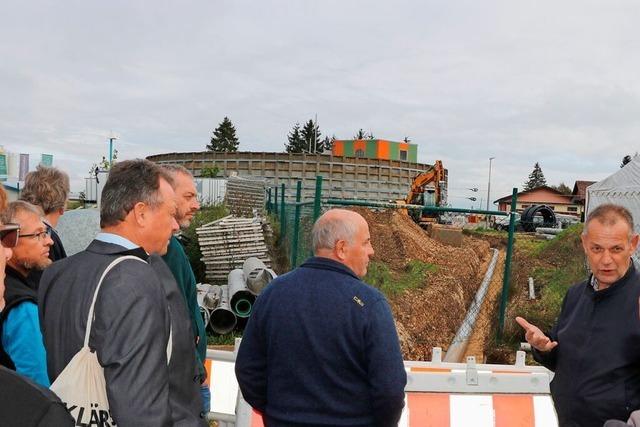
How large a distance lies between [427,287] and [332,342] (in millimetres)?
8615

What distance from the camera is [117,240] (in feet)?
7.21

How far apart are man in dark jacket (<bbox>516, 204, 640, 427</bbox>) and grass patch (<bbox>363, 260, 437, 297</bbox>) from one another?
6.40 metres

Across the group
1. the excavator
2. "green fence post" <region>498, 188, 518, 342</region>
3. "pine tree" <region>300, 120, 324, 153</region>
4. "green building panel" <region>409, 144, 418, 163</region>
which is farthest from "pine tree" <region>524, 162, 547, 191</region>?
"green fence post" <region>498, 188, 518, 342</region>

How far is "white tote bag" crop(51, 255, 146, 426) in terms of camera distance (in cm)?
185

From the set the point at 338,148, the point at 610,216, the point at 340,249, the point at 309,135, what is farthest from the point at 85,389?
the point at 309,135

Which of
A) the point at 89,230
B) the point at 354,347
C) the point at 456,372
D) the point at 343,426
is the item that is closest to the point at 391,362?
the point at 354,347

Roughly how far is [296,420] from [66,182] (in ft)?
8.17

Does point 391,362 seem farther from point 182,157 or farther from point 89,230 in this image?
point 182,157

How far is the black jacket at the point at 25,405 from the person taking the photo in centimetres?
103

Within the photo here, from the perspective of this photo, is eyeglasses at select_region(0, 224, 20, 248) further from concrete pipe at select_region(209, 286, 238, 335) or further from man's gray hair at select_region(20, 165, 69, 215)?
concrete pipe at select_region(209, 286, 238, 335)

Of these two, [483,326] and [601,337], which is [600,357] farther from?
[483,326]

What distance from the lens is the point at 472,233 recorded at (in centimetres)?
2550

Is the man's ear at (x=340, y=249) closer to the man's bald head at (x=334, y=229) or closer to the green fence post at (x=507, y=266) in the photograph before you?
the man's bald head at (x=334, y=229)

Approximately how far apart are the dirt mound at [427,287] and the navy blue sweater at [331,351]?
531 centimetres
